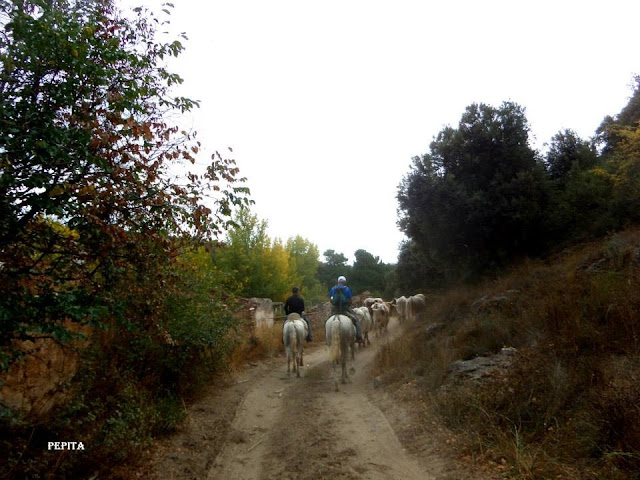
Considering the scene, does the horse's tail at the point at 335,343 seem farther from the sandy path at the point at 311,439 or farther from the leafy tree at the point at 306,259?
the leafy tree at the point at 306,259

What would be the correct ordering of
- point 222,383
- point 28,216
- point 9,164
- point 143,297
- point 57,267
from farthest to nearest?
point 222,383, point 143,297, point 57,267, point 28,216, point 9,164

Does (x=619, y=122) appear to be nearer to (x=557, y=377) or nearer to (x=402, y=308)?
(x=402, y=308)

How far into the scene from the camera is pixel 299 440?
20.2ft

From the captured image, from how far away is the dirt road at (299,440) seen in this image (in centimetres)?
515

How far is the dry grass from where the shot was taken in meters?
4.32

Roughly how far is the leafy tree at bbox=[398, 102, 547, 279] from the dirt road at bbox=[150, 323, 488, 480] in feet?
33.8

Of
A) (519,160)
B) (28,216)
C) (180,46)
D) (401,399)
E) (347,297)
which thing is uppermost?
(519,160)

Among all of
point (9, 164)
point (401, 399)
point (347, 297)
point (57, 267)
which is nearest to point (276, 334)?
point (347, 297)

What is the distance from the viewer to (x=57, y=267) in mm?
3895

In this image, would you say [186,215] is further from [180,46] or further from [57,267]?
[180,46]

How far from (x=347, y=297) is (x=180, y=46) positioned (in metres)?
8.56

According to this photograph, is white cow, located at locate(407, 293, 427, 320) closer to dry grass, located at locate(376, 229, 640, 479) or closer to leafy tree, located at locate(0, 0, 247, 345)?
dry grass, located at locate(376, 229, 640, 479)

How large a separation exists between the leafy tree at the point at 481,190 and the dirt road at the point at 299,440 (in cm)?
1031

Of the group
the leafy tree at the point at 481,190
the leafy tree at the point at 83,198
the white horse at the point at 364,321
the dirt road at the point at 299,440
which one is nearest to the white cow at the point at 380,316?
the white horse at the point at 364,321
